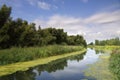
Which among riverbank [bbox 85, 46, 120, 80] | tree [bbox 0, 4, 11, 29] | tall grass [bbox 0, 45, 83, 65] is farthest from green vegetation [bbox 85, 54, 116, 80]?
tree [bbox 0, 4, 11, 29]

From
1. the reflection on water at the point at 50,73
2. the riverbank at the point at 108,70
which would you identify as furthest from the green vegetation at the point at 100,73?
the reflection on water at the point at 50,73

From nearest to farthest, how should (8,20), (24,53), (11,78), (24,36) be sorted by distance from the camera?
(11,78) < (24,53) < (8,20) < (24,36)

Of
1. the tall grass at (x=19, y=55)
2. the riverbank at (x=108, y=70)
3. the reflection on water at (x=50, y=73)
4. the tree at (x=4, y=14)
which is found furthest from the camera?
the tree at (x=4, y=14)

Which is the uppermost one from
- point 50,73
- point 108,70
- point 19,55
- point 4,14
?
point 4,14

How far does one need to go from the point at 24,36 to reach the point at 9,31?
12.0 feet

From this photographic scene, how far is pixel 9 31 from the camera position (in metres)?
31.2

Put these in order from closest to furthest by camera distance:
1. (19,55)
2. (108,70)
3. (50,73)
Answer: (50,73), (108,70), (19,55)

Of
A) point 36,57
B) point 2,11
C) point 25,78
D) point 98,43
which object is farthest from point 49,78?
point 98,43

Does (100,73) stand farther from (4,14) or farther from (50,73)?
(4,14)

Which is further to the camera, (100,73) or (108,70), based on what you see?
(108,70)

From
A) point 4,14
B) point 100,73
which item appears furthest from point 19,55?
point 100,73

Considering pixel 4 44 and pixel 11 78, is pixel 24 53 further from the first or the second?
pixel 11 78

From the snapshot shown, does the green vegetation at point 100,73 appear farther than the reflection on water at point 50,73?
No

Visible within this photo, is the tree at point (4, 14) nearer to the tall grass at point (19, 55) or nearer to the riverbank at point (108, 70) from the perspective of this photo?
the tall grass at point (19, 55)
